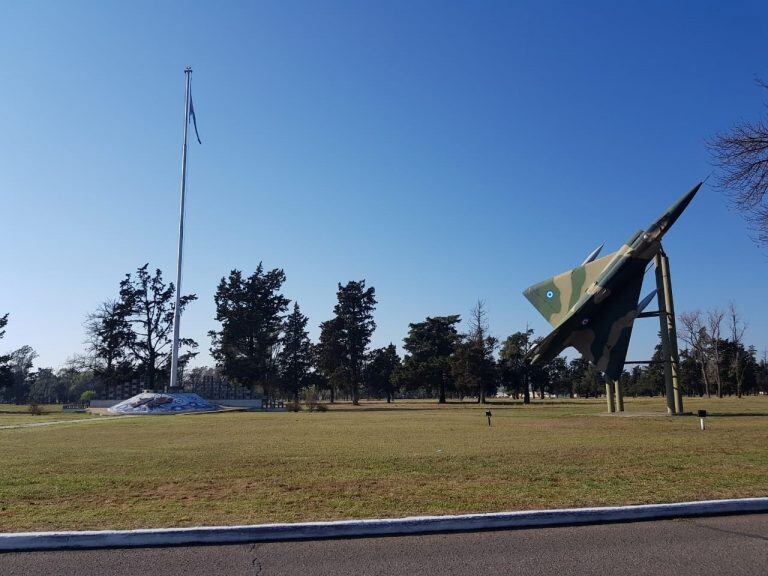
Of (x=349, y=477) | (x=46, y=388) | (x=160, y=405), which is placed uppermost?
(x=46, y=388)

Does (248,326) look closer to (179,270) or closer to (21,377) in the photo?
(179,270)

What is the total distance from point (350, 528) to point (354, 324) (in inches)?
2769

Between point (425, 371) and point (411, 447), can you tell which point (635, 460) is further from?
point (425, 371)

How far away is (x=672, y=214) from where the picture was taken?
1171 inches

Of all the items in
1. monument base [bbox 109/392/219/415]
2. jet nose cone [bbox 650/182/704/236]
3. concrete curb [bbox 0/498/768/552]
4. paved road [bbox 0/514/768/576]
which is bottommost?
paved road [bbox 0/514/768/576]

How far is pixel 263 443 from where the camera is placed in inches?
675

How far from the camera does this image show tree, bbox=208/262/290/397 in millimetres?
65812

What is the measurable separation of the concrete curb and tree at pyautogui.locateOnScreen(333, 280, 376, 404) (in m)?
68.0

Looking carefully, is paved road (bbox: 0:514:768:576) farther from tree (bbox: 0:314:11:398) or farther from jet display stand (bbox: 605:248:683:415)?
tree (bbox: 0:314:11:398)

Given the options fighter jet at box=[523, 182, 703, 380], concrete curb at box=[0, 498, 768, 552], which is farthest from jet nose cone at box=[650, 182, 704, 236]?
concrete curb at box=[0, 498, 768, 552]

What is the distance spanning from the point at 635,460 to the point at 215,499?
27.2ft

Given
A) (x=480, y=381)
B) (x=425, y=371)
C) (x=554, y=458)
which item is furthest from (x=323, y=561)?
(x=425, y=371)

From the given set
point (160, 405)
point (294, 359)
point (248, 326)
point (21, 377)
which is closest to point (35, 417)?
point (160, 405)

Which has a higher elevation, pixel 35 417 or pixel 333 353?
pixel 333 353
